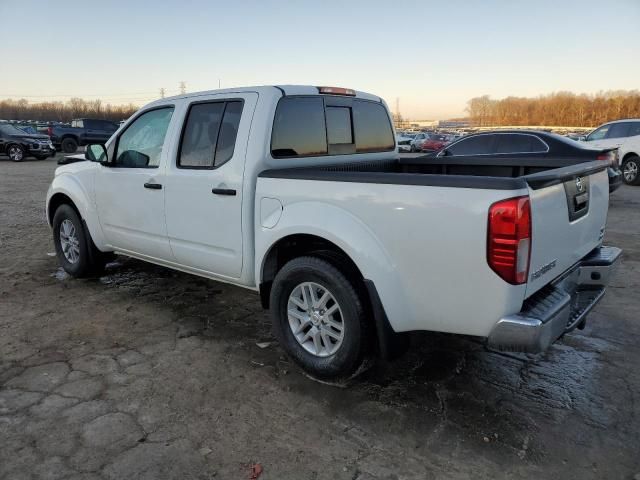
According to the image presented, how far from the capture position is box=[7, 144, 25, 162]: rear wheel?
72.3 feet

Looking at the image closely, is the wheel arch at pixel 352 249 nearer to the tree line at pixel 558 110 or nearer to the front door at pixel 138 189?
the front door at pixel 138 189

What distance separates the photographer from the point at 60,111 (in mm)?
90562

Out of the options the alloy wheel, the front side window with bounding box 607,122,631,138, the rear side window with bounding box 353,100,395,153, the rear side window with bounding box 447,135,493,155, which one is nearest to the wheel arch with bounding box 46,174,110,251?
the alloy wheel

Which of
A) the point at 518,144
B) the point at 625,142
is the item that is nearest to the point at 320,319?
the point at 518,144

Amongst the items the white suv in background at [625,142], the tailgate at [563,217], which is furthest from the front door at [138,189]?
the white suv in background at [625,142]

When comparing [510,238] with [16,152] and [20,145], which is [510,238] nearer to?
[20,145]

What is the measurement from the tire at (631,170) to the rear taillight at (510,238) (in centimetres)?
1397

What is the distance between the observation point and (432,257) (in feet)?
8.92

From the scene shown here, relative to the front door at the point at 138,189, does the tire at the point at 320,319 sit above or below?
below

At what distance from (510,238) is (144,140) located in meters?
3.41

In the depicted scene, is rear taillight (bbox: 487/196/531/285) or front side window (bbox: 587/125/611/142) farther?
front side window (bbox: 587/125/611/142)

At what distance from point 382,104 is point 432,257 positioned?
2.58 metres

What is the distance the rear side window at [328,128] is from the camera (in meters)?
3.78

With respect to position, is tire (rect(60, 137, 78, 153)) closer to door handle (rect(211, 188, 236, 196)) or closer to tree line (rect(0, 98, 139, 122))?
door handle (rect(211, 188, 236, 196))
